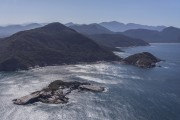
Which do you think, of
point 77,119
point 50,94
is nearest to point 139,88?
point 50,94

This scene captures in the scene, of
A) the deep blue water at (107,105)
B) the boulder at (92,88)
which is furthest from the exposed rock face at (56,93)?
the deep blue water at (107,105)

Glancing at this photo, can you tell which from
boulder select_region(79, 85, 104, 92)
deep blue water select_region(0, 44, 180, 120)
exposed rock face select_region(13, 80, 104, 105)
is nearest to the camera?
deep blue water select_region(0, 44, 180, 120)

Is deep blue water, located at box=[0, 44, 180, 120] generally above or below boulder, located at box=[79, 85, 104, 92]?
below

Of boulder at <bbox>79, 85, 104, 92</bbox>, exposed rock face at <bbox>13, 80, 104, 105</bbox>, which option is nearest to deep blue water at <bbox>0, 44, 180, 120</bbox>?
exposed rock face at <bbox>13, 80, 104, 105</bbox>

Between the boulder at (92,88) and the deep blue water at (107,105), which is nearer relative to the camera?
the deep blue water at (107,105)

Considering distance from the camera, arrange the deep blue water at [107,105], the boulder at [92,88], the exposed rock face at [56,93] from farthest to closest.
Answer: the boulder at [92,88] < the exposed rock face at [56,93] < the deep blue water at [107,105]

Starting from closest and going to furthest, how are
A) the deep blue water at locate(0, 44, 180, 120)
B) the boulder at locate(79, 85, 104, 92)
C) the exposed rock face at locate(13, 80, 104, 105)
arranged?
1. the deep blue water at locate(0, 44, 180, 120)
2. the exposed rock face at locate(13, 80, 104, 105)
3. the boulder at locate(79, 85, 104, 92)

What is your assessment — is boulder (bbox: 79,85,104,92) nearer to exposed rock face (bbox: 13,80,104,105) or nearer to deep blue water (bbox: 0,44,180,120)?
exposed rock face (bbox: 13,80,104,105)

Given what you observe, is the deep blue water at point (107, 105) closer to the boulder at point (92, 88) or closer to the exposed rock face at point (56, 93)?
the exposed rock face at point (56, 93)

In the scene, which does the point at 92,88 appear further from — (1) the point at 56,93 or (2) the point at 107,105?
(2) the point at 107,105
